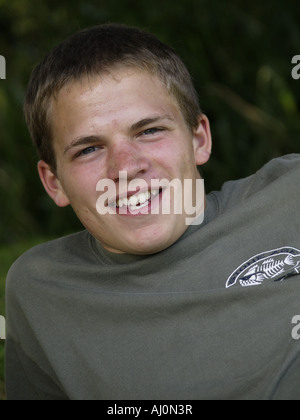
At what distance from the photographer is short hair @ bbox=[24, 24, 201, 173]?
6.70ft

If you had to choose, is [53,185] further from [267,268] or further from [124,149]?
[267,268]

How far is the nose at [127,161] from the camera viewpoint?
6.25ft

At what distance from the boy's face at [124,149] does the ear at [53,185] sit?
6.4 inches

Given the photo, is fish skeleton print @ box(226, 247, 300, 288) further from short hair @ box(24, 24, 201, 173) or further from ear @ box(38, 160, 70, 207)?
ear @ box(38, 160, 70, 207)

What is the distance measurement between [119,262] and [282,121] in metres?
2.88

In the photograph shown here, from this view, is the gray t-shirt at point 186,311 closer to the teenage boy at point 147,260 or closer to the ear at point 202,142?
the teenage boy at point 147,260

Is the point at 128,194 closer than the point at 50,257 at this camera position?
Yes

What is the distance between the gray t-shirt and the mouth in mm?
149

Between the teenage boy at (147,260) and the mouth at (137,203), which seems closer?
the teenage boy at (147,260)

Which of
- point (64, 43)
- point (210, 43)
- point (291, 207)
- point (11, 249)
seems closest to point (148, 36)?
point (64, 43)

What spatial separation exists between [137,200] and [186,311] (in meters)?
0.35

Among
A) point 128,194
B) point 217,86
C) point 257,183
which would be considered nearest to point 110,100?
point 128,194

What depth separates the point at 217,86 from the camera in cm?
505

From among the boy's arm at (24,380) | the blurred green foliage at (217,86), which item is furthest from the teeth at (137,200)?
the blurred green foliage at (217,86)
